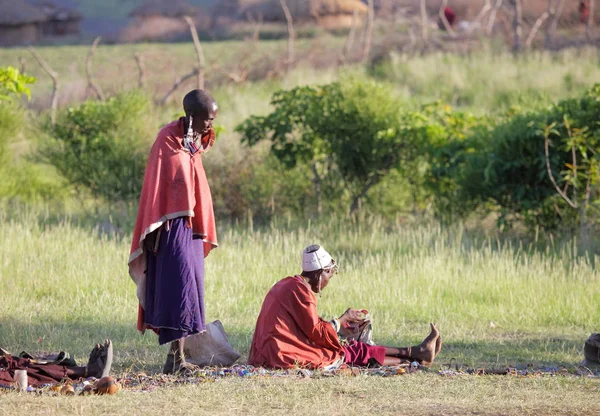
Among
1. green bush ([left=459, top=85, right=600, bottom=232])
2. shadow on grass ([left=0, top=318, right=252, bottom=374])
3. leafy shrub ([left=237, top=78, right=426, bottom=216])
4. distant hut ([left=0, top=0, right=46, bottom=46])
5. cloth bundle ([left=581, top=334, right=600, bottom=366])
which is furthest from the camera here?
distant hut ([left=0, top=0, right=46, bottom=46])

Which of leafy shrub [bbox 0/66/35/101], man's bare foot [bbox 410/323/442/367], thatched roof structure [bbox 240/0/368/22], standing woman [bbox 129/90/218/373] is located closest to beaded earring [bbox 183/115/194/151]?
standing woman [bbox 129/90/218/373]

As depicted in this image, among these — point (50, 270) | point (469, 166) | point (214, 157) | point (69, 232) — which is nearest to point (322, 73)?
point (214, 157)

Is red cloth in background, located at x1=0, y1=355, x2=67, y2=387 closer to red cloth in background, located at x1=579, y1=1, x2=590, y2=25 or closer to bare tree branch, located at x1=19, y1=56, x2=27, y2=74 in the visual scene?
bare tree branch, located at x1=19, y1=56, x2=27, y2=74

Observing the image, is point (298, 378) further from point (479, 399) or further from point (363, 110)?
point (363, 110)

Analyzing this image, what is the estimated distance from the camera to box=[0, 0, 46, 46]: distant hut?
3312 cm

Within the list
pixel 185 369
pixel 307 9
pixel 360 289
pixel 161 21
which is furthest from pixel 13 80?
pixel 161 21

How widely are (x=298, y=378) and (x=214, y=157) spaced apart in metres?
8.34

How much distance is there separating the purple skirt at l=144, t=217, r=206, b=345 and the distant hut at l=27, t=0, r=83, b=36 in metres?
30.5

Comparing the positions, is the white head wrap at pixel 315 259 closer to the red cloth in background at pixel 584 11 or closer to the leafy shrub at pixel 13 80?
the leafy shrub at pixel 13 80

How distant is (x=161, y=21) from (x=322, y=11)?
6.00 metres

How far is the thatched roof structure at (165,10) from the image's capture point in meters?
37.5

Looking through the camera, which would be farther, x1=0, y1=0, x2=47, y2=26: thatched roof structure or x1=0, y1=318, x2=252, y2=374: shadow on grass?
x1=0, y1=0, x2=47, y2=26: thatched roof structure

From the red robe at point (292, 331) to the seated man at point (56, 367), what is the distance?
0.97 meters

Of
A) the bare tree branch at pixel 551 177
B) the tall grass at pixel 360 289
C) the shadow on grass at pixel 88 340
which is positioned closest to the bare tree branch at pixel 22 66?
the tall grass at pixel 360 289
